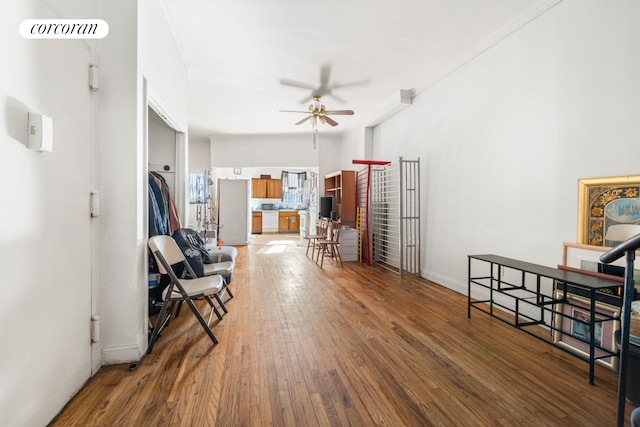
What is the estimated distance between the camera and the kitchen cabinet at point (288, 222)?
10.7m

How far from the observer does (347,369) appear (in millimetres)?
2020

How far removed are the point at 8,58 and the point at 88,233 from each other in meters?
1.03

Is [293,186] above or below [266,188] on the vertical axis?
above

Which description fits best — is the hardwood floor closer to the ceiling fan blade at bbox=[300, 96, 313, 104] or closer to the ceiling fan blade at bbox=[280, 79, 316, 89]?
the ceiling fan blade at bbox=[280, 79, 316, 89]

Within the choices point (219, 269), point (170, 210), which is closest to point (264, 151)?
point (170, 210)

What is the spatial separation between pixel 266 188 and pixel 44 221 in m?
9.09

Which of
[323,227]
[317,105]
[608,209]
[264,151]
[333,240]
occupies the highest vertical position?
[317,105]

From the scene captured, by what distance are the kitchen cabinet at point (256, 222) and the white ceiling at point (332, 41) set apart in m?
5.80

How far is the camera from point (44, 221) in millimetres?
1470

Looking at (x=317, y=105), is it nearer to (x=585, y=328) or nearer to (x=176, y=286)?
(x=176, y=286)

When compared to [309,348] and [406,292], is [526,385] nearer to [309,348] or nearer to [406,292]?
[309,348]

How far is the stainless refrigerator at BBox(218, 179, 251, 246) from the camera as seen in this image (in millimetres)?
7730

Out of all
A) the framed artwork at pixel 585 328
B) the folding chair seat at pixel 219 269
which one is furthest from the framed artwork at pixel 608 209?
the folding chair seat at pixel 219 269

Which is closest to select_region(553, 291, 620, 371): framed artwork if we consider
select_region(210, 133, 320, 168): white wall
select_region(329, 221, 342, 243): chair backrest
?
select_region(329, 221, 342, 243): chair backrest
